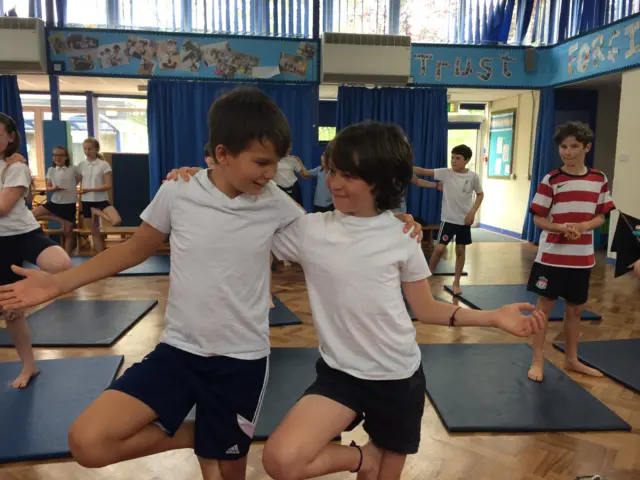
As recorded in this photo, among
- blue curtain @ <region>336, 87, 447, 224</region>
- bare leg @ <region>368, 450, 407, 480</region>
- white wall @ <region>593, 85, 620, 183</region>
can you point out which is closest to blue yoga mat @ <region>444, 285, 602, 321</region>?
blue curtain @ <region>336, 87, 447, 224</region>

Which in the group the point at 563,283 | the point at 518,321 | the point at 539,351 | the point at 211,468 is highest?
the point at 518,321

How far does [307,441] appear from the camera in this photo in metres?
1.45

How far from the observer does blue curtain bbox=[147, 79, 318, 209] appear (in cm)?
737

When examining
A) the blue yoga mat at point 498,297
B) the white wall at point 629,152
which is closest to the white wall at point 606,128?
the white wall at point 629,152

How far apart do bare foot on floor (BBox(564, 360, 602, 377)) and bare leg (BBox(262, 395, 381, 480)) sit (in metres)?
2.17

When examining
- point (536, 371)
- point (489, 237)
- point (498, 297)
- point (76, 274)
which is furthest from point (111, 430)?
point (489, 237)

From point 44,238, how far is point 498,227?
856 cm

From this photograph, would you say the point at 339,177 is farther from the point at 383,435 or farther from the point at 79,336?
the point at 79,336

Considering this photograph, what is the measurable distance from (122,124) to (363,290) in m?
9.61

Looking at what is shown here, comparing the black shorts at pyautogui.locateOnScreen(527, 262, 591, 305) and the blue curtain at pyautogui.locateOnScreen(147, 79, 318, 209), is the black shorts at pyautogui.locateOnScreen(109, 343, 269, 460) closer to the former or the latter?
the black shorts at pyautogui.locateOnScreen(527, 262, 591, 305)

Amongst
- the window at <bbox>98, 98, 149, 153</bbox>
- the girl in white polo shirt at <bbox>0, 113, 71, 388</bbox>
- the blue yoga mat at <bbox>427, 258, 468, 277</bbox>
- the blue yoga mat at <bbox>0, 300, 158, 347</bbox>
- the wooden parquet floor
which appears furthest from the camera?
the window at <bbox>98, 98, 149, 153</bbox>

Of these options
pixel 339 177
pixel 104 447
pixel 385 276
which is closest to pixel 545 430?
pixel 385 276

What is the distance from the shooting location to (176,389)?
1511 mm

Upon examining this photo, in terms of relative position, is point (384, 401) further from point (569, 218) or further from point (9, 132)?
point (9, 132)
